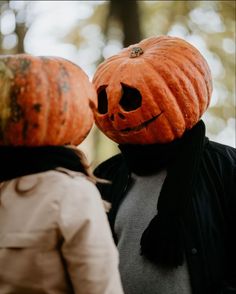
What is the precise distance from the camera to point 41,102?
2027mm

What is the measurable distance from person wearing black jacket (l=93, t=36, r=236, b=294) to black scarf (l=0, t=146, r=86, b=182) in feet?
2.92

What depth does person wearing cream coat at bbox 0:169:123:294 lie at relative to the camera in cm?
181

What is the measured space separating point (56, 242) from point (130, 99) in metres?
1.33

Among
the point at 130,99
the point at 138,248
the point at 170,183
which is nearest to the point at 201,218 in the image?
the point at 170,183

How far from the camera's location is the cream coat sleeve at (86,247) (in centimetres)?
180

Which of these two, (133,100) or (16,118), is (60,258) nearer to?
(16,118)

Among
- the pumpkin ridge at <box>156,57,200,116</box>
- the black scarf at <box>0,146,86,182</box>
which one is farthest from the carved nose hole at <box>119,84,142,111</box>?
the black scarf at <box>0,146,86,182</box>

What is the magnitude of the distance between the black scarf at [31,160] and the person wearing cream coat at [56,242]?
5 cm

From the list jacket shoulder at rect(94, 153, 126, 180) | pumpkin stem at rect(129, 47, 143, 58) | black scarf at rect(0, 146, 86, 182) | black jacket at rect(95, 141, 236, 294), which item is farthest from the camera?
jacket shoulder at rect(94, 153, 126, 180)

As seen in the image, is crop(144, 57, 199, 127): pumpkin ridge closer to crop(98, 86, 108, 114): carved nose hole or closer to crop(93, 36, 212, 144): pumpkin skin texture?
crop(93, 36, 212, 144): pumpkin skin texture

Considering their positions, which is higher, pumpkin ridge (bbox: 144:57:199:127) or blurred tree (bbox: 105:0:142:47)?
pumpkin ridge (bbox: 144:57:199:127)

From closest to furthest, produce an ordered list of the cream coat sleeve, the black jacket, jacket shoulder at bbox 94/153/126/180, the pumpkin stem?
the cream coat sleeve
the black jacket
the pumpkin stem
jacket shoulder at bbox 94/153/126/180

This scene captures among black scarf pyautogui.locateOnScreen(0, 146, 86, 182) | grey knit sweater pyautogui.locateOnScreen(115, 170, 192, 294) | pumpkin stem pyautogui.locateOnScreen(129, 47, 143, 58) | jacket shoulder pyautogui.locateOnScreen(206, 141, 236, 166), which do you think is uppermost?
pumpkin stem pyautogui.locateOnScreen(129, 47, 143, 58)

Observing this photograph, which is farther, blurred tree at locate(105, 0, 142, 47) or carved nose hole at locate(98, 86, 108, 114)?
blurred tree at locate(105, 0, 142, 47)
